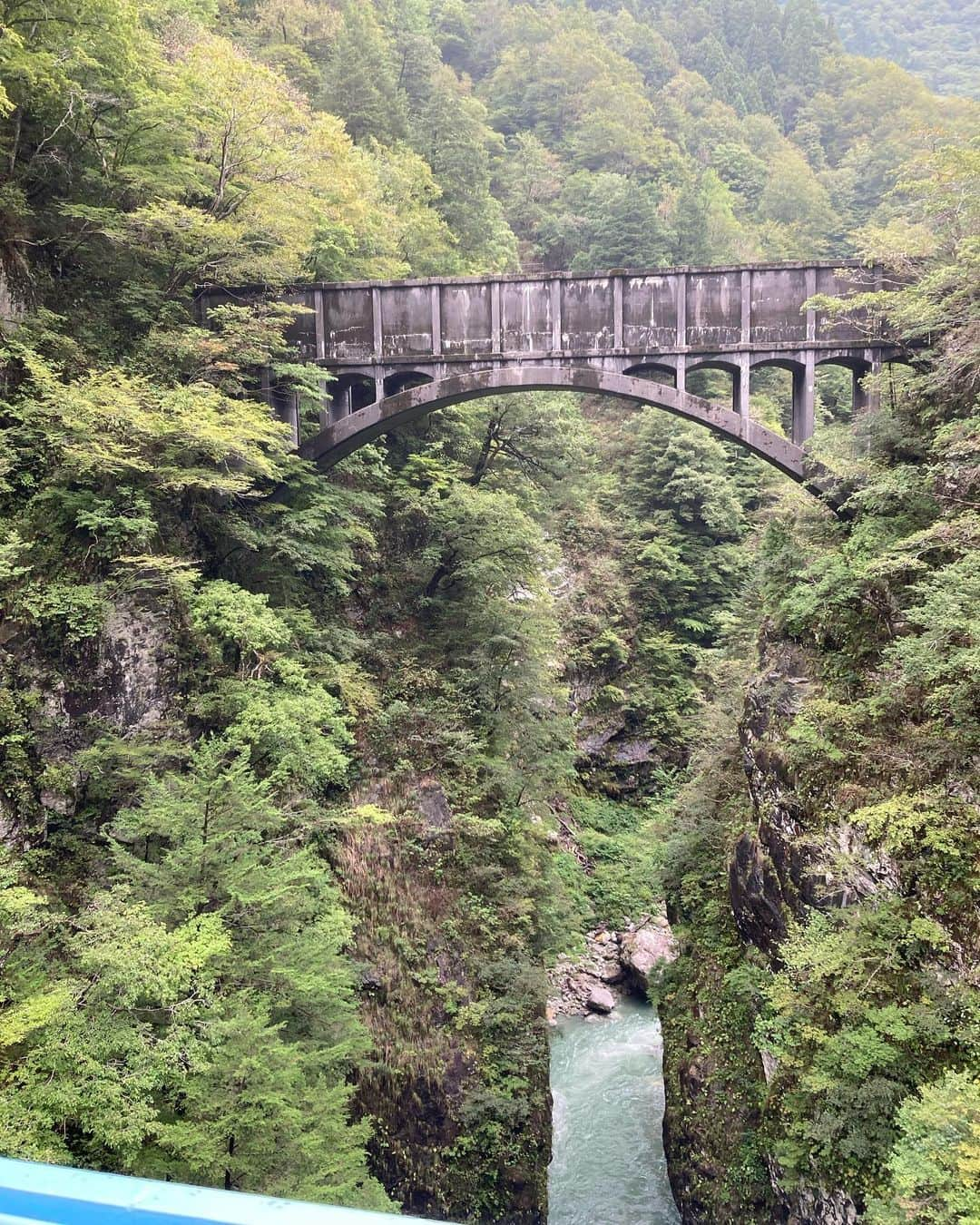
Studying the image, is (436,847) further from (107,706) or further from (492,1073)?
(107,706)

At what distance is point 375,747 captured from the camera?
13539mm

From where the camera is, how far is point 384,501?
16.1 meters

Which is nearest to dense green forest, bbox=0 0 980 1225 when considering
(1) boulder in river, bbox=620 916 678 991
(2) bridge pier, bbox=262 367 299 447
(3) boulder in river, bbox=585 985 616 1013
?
(2) bridge pier, bbox=262 367 299 447

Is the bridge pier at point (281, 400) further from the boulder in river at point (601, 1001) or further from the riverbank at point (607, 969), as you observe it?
the boulder in river at point (601, 1001)

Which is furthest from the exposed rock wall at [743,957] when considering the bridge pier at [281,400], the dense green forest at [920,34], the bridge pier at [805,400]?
the dense green forest at [920,34]

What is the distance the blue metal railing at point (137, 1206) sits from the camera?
59.9 inches

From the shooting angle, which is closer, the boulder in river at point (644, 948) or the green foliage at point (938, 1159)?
the green foliage at point (938, 1159)

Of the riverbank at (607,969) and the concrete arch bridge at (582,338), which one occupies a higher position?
the concrete arch bridge at (582,338)

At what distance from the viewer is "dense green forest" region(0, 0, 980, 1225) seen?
6781mm

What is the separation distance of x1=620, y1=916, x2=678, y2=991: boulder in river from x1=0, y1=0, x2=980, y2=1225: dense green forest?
2.84ft

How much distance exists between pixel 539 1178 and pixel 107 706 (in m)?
9.20

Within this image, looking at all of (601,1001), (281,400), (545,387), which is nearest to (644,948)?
(601,1001)

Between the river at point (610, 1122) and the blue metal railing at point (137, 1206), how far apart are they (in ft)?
40.7

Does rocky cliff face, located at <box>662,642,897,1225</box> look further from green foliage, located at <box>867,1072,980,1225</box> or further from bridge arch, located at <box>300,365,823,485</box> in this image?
bridge arch, located at <box>300,365,823,485</box>
